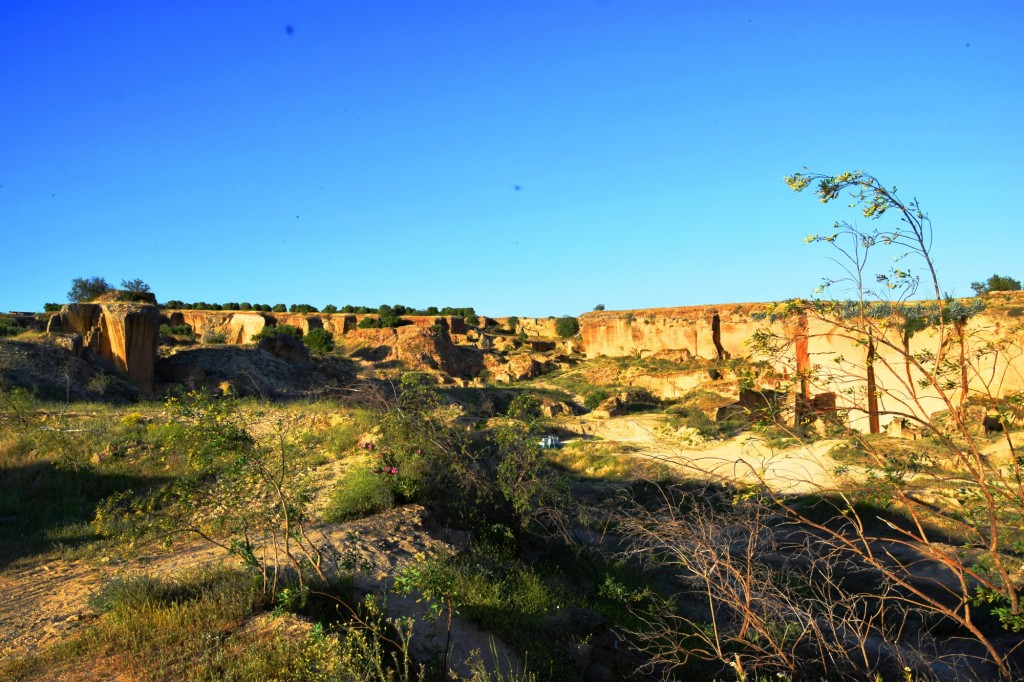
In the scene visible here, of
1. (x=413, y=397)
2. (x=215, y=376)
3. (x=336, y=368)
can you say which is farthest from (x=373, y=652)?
(x=336, y=368)

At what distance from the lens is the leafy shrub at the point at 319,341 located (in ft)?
127

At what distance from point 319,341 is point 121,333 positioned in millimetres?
19223

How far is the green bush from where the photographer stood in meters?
7.68

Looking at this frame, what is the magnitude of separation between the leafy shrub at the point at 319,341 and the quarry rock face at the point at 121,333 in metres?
17.7

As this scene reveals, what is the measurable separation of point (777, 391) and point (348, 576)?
3553 mm

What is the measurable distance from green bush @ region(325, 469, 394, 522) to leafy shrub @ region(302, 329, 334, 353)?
31.1 metres

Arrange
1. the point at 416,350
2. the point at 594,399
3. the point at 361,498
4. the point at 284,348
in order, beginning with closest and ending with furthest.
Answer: the point at 361,498
the point at 284,348
the point at 594,399
the point at 416,350

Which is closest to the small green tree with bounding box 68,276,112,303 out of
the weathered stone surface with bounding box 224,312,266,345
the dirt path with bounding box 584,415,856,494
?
the weathered stone surface with bounding box 224,312,266,345

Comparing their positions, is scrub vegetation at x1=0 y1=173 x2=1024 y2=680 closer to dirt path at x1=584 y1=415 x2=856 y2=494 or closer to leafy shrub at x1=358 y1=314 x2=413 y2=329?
dirt path at x1=584 y1=415 x2=856 y2=494

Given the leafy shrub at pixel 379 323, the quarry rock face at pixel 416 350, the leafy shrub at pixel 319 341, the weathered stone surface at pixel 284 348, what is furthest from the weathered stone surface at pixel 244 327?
the weathered stone surface at pixel 284 348

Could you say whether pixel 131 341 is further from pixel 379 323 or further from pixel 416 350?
pixel 379 323

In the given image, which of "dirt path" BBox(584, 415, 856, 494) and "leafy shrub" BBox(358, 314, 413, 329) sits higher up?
"leafy shrub" BBox(358, 314, 413, 329)

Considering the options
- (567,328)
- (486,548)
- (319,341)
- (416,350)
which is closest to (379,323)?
(319,341)

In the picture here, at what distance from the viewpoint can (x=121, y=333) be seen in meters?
19.8
